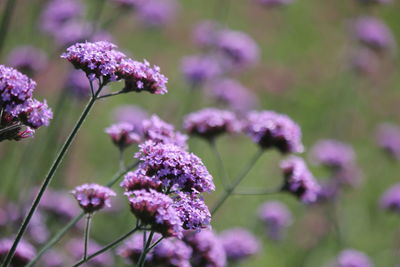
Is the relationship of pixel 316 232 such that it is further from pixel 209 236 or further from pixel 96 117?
pixel 209 236

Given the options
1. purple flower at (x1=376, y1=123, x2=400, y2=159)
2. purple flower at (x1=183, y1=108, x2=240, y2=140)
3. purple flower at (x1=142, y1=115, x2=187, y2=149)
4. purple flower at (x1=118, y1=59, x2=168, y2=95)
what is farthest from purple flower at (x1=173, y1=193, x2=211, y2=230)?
purple flower at (x1=376, y1=123, x2=400, y2=159)

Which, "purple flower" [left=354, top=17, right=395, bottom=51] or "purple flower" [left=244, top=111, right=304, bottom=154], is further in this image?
"purple flower" [left=354, top=17, right=395, bottom=51]

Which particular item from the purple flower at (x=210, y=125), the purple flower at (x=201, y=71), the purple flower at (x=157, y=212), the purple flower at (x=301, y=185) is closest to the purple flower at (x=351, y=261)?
the purple flower at (x=301, y=185)

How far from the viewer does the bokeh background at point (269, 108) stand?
5.36m

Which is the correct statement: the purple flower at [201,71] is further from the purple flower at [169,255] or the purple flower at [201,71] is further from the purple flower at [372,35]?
the purple flower at [169,255]

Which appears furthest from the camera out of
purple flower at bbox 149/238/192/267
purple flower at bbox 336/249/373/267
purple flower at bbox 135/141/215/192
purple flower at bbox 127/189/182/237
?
purple flower at bbox 336/249/373/267

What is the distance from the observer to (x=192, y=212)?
6.37ft

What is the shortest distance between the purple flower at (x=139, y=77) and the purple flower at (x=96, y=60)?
0.11 ft

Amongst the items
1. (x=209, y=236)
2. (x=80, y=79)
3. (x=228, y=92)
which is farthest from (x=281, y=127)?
(x=228, y=92)

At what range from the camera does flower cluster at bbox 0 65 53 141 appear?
6.20 feet

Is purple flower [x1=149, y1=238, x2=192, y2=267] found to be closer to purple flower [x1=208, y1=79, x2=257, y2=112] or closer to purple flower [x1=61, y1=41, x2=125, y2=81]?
purple flower [x1=61, y1=41, x2=125, y2=81]

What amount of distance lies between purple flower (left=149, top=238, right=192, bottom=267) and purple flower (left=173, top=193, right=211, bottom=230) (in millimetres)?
512

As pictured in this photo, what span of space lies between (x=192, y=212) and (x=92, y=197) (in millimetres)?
441

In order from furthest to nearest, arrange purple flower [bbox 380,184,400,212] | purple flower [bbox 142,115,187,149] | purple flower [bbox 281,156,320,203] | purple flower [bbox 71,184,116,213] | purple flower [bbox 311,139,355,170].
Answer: purple flower [bbox 311,139,355,170], purple flower [bbox 380,184,400,212], purple flower [bbox 281,156,320,203], purple flower [bbox 142,115,187,149], purple flower [bbox 71,184,116,213]
